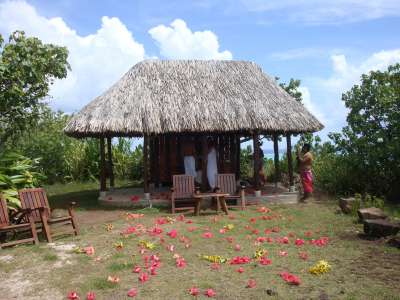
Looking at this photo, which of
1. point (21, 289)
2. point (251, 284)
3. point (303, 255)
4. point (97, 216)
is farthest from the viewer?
point (97, 216)

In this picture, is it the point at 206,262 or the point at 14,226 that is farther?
the point at 14,226

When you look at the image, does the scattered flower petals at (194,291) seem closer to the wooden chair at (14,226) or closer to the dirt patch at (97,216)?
the wooden chair at (14,226)

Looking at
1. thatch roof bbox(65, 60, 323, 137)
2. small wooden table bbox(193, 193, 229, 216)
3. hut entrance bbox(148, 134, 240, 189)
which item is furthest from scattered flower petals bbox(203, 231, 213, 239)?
hut entrance bbox(148, 134, 240, 189)

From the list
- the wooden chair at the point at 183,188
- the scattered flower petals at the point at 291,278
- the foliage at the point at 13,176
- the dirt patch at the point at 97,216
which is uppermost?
the foliage at the point at 13,176

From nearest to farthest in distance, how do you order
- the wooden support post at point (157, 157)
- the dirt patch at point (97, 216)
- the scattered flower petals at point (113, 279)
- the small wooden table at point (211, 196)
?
the scattered flower petals at point (113, 279)
the dirt patch at point (97, 216)
the small wooden table at point (211, 196)
the wooden support post at point (157, 157)

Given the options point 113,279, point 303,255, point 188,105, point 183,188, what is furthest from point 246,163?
point 113,279

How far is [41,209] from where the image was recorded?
306 inches

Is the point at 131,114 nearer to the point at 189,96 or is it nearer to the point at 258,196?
the point at 189,96

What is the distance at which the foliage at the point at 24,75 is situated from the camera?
975 cm

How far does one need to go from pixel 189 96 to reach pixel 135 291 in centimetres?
718

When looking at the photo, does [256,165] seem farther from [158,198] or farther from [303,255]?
[303,255]

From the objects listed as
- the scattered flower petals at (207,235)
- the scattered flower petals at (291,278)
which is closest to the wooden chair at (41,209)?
the scattered flower petals at (207,235)

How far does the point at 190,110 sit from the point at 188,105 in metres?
0.20

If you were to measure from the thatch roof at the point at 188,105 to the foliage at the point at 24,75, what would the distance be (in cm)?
105
